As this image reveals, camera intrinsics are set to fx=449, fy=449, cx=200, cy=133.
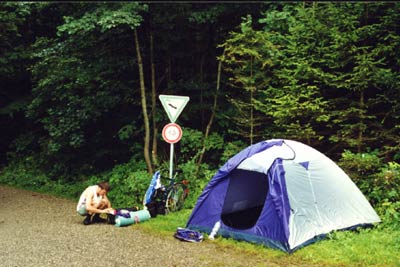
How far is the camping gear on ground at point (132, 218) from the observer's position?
8398 millimetres

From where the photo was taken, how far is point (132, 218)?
851 centimetres

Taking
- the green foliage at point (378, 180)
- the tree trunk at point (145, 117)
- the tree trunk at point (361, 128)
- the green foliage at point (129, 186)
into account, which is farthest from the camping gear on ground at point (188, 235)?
the tree trunk at point (145, 117)

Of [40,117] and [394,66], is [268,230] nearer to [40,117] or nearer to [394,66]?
[394,66]

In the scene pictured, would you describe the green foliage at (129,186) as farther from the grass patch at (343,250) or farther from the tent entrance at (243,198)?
the grass patch at (343,250)

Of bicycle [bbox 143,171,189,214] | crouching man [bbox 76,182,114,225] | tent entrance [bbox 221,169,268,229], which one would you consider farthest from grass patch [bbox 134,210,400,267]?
crouching man [bbox 76,182,114,225]

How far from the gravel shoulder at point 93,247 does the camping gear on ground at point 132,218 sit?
0.13m

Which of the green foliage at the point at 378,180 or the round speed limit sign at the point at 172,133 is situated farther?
the round speed limit sign at the point at 172,133

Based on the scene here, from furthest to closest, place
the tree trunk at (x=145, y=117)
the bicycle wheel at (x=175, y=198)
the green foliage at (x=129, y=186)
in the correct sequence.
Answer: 1. the tree trunk at (x=145, y=117)
2. the green foliage at (x=129, y=186)
3. the bicycle wheel at (x=175, y=198)

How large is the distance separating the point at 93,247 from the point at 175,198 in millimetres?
2762

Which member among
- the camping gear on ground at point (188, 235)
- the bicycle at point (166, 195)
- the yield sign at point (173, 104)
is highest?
the yield sign at point (173, 104)

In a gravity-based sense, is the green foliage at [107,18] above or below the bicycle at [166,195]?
above

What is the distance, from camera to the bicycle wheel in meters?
9.35

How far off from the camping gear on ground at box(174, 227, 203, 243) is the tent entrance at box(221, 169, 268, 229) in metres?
0.78

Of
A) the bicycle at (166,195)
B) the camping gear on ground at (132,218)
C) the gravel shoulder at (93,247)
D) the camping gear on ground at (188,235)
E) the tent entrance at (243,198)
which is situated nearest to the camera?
the gravel shoulder at (93,247)
